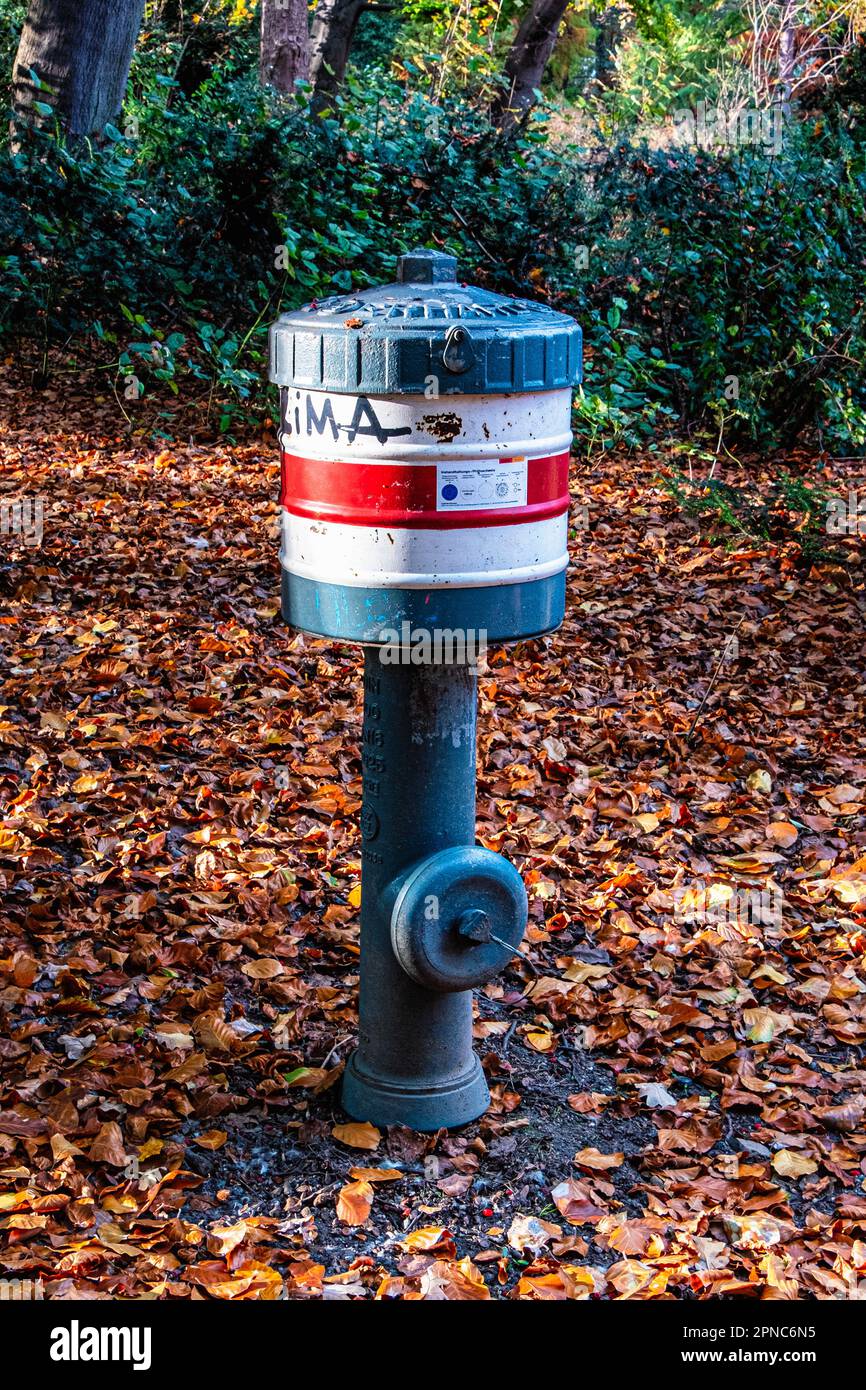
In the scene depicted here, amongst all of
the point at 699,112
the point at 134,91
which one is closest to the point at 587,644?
the point at 134,91

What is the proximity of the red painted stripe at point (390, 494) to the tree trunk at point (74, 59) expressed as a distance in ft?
23.3

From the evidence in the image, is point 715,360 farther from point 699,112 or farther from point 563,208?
point 699,112

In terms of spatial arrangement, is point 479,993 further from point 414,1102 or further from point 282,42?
point 282,42

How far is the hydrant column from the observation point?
2869mm

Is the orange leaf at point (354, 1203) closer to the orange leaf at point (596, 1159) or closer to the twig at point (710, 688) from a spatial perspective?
the orange leaf at point (596, 1159)

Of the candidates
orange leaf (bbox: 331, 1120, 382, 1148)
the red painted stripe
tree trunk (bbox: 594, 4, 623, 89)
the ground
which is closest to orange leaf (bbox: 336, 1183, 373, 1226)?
the ground

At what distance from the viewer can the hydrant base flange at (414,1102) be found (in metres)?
3.08

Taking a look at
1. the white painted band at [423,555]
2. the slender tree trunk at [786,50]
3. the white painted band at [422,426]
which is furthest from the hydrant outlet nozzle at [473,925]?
the slender tree trunk at [786,50]

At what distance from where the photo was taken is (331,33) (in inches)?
615

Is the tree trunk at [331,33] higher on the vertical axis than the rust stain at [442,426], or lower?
higher

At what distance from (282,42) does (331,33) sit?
2.57m

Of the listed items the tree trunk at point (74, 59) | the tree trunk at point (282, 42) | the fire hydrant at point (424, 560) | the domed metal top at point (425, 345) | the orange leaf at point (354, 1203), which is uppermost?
the tree trunk at point (282, 42)

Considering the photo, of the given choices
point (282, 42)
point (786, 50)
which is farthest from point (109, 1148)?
point (786, 50)

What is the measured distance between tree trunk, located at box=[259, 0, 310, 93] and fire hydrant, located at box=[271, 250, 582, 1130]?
38.7ft
